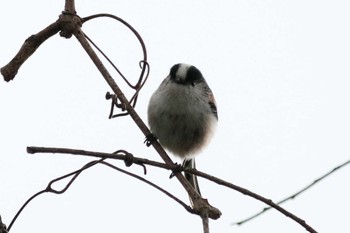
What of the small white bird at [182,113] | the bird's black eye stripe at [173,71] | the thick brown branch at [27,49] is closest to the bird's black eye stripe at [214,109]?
the small white bird at [182,113]

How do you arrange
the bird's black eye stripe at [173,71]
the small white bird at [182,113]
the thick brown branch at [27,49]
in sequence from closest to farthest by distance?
the thick brown branch at [27,49] → the small white bird at [182,113] → the bird's black eye stripe at [173,71]

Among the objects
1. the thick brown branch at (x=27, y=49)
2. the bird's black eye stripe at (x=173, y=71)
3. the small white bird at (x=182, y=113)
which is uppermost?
the bird's black eye stripe at (x=173, y=71)

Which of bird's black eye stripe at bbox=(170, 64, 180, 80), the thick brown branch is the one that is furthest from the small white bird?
the thick brown branch

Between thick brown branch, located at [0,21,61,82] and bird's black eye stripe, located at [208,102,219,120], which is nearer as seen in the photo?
thick brown branch, located at [0,21,61,82]

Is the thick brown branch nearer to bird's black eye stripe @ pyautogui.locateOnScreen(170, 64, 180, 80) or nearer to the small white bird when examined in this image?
the small white bird

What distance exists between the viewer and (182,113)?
4.26 m

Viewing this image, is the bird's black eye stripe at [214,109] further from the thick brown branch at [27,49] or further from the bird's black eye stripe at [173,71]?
the thick brown branch at [27,49]

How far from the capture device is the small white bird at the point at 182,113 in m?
4.24

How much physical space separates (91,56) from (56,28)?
0.20 m

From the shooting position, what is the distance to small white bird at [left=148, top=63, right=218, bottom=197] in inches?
167

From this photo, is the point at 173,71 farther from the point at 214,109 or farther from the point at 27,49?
the point at 27,49

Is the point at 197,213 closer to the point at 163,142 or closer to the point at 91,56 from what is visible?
the point at 91,56

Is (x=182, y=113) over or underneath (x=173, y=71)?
underneath

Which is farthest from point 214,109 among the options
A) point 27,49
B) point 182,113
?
point 27,49
